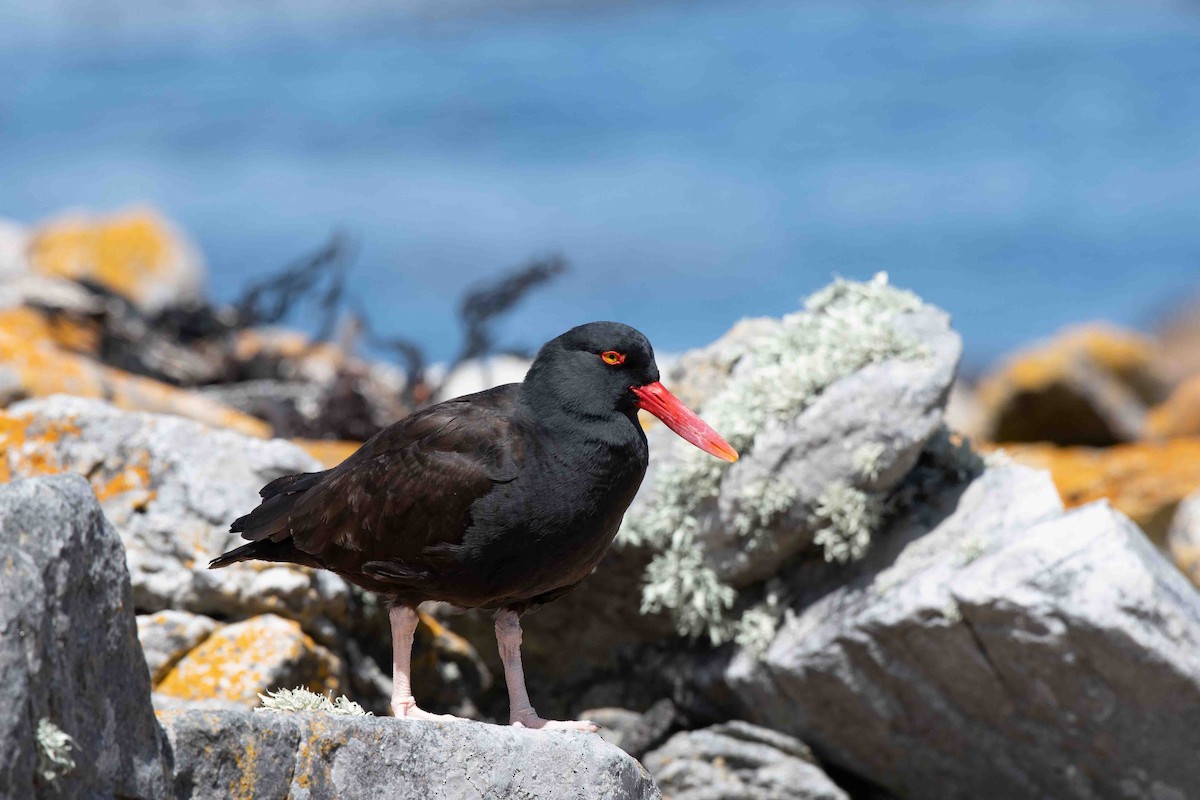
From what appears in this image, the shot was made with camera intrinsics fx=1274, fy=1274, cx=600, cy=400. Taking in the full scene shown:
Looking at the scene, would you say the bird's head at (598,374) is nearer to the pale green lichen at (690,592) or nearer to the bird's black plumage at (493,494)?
the bird's black plumage at (493,494)

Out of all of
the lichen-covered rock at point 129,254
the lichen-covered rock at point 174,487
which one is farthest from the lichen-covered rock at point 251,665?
Result: the lichen-covered rock at point 129,254

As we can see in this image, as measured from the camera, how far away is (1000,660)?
24.1 ft

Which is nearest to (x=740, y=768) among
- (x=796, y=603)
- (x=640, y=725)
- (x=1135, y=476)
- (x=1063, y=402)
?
(x=640, y=725)

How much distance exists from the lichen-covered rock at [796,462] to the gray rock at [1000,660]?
1.45ft

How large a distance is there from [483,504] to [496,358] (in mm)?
9493

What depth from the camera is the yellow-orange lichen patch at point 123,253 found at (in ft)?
66.3

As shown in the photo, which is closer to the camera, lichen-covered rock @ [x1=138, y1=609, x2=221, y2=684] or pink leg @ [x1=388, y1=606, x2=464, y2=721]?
pink leg @ [x1=388, y1=606, x2=464, y2=721]

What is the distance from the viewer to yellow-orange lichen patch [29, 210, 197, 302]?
20.2m

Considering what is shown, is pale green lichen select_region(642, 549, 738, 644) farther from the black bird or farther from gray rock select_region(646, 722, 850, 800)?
the black bird

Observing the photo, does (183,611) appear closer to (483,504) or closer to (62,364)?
(483,504)

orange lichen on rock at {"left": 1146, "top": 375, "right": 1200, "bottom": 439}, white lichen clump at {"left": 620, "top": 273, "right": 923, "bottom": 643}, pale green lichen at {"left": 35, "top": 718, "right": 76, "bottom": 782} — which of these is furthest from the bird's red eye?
orange lichen on rock at {"left": 1146, "top": 375, "right": 1200, "bottom": 439}

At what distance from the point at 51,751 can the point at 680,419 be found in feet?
12.0

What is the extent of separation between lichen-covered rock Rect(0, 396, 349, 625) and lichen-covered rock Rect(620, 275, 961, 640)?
216 centimetres

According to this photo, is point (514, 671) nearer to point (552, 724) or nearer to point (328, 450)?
point (552, 724)
